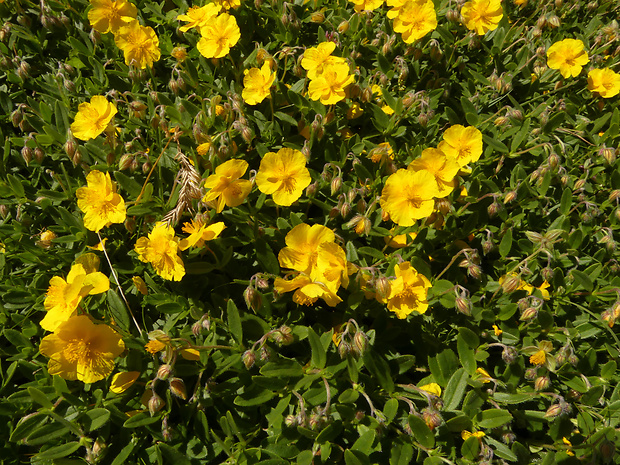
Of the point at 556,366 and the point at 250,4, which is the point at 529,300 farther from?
the point at 250,4

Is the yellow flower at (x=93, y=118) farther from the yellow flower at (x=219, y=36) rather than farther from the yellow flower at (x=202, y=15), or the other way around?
the yellow flower at (x=202, y=15)

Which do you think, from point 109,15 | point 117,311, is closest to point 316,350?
point 117,311

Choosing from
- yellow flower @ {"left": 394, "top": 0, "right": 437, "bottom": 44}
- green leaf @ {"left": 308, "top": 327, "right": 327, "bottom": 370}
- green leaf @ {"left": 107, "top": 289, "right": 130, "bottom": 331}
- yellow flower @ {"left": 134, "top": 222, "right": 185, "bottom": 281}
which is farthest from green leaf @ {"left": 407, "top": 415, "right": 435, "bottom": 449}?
yellow flower @ {"left": 394, "top": 0, "right": 437, "bottom": 44}

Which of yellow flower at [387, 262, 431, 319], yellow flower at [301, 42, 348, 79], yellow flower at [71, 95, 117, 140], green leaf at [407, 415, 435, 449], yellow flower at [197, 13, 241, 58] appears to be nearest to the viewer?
green leaf at [407, 415, 435, 449]

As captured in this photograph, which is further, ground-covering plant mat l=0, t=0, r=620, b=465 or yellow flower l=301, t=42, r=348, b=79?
yellow flower l=301, t=42, r=348, b=79

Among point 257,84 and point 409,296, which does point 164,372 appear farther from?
point 257,84

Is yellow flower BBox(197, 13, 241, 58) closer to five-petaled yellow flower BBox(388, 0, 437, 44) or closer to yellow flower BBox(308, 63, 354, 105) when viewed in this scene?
yellow flower BBox(308, 63, 354, 105)
